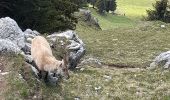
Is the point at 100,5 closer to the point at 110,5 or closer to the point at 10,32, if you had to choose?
the point at 110,5

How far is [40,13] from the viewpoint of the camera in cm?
3859

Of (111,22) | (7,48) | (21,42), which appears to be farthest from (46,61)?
(111,22)

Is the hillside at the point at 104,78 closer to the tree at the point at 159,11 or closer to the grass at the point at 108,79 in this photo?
the grass at the point at 108,79

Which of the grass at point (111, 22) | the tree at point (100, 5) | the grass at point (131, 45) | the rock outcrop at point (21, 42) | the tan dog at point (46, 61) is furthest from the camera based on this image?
the tree at point (100, 5)

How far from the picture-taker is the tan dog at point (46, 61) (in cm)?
2078

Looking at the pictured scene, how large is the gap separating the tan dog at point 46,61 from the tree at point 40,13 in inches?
564

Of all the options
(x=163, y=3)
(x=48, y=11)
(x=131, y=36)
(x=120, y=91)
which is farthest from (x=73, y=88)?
(x=163, y=3)

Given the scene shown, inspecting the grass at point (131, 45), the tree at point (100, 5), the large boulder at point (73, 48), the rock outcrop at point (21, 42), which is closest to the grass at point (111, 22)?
the tree at point (100, 5)

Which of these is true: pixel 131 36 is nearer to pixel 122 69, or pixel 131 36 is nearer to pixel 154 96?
pixel 122 69

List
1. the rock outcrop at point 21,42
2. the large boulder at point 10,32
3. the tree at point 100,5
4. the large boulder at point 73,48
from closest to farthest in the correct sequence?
the rock outcrop at point 21,42
the large boulder at point 10,32
the large boulder at point 73,48
the tree at point 100,5

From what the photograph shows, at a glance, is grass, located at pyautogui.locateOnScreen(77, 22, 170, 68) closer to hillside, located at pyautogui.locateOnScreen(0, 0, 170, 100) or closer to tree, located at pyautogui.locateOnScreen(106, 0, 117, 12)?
hillside, located at pyautogui.locateOnScreen(0, 0, 170, 100)

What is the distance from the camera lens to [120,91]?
25.7 meters

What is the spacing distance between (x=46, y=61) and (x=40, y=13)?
17.6m

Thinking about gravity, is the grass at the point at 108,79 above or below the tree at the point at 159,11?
above
